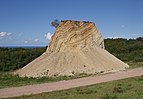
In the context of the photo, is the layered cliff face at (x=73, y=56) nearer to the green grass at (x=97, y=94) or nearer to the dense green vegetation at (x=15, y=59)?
the dense green vegetation at (x=15, y=59)

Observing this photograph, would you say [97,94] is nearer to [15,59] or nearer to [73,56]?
[73,56]

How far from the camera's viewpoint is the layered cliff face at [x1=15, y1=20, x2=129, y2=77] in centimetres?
2564

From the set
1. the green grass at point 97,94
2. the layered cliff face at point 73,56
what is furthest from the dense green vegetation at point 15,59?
the green grass at point 97,94

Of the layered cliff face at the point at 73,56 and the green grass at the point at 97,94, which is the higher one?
the layered cliff face at the point at 73,56

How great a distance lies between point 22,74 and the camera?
26.1 m

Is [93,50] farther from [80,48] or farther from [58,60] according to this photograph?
[58,60]

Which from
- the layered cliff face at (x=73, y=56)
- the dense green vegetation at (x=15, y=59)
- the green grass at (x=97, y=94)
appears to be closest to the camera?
the green grass at (x=97, y=94)

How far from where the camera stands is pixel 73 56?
90.1ft

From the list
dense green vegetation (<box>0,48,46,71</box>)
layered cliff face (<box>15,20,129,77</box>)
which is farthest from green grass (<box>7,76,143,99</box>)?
dense green vegetation (<box>0,48,46,71</box>)

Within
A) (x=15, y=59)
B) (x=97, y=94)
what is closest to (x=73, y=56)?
(x=97, y=94)

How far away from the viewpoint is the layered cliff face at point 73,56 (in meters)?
25.6

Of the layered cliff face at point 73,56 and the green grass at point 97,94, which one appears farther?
the layered cliff face at point 73,56

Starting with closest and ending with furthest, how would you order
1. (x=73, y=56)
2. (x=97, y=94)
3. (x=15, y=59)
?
(x=97, y=94), (x=73, y=56), (x=15, y=59)

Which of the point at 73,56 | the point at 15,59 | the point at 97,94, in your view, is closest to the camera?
the point at 97,94
